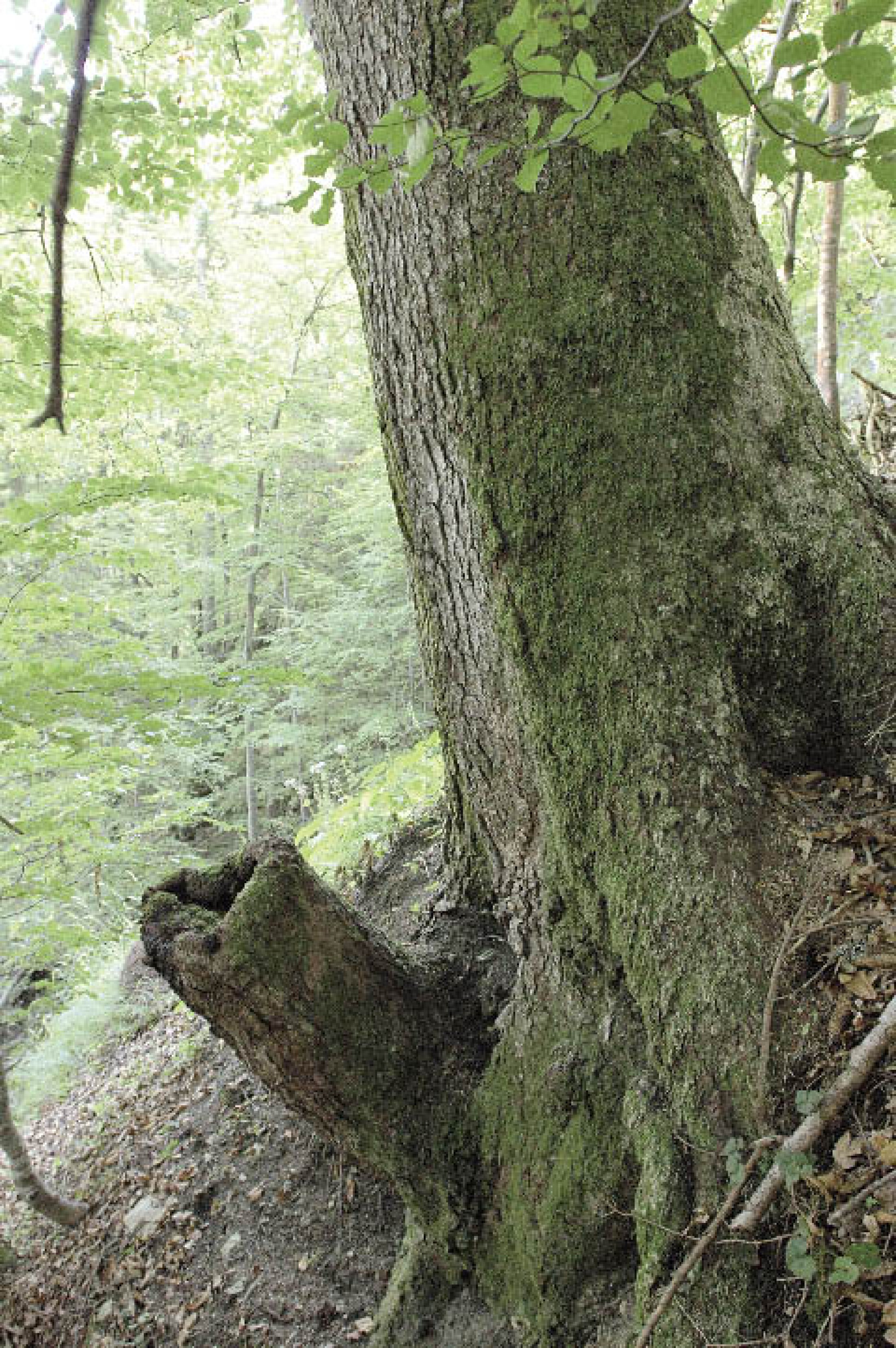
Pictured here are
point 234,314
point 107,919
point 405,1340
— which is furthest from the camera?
point 234,314

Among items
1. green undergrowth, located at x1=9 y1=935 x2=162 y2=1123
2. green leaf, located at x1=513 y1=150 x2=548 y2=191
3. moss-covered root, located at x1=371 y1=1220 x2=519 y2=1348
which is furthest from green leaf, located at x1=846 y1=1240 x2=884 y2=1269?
green undergrowth, located at x1=9 y1=935 x2=162 y2=1123

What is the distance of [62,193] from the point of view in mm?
1020

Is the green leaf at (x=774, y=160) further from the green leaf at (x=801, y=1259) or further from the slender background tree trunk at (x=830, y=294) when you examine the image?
the slender background tree trunk at (x=830, y=294)

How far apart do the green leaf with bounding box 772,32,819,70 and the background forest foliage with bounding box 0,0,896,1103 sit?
0.02 m

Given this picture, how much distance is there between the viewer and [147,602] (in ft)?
42.4

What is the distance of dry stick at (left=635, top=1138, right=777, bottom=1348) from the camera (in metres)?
1.65

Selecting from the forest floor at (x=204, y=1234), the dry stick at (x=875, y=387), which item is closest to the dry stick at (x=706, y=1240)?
the forest floor at (x=204, y=1234)

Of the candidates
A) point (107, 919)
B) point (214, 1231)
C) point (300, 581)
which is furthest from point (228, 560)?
point (214, 1231)

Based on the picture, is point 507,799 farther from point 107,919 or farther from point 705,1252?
point 107,919

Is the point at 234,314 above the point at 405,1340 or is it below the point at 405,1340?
above

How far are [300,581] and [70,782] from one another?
8.61m

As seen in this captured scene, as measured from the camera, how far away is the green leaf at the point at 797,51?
101cm

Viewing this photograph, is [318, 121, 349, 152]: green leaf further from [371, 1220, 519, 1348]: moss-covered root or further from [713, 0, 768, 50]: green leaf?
[371, 1220, 519, 1348]: moss-covered root

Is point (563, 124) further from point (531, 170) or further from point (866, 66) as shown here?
point (866, 66)
